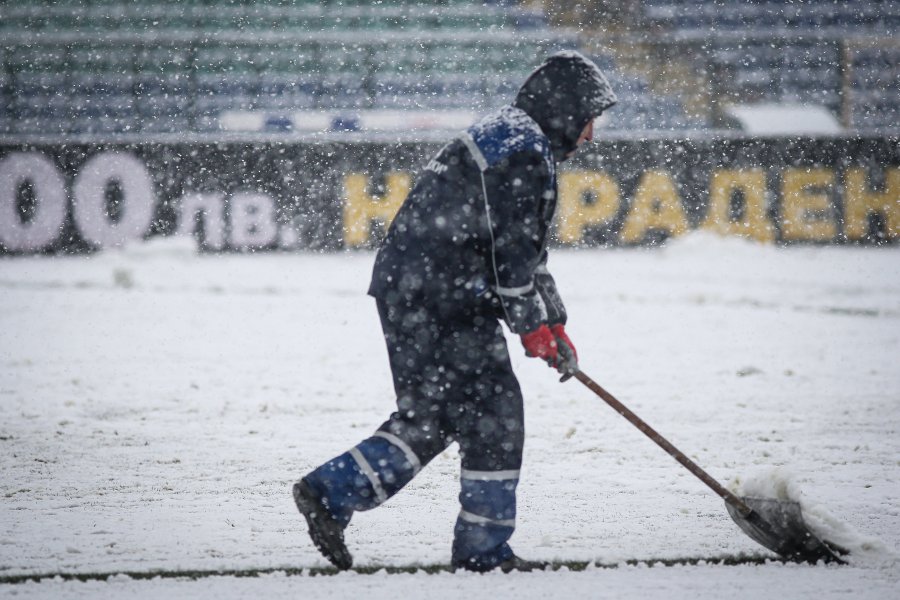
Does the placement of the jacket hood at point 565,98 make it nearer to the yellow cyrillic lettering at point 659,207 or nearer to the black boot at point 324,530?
the black boot at point 324,530

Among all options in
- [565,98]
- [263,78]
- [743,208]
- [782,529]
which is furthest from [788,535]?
[263,78]

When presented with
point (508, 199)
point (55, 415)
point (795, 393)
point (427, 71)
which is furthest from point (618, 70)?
point (508, 199)

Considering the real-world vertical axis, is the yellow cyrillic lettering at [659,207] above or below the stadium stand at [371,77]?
below

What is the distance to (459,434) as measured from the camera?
282 cm

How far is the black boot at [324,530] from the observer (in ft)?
8.93

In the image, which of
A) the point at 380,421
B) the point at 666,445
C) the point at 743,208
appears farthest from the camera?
the point at 743,208

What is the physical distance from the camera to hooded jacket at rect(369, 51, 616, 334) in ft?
8.82

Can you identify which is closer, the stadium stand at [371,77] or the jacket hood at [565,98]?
the jacket hood at [565,98]

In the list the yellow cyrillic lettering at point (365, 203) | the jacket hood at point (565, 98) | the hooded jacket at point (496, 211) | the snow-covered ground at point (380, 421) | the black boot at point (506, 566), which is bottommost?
the yellow cyrillic lettering at point (365, 203)

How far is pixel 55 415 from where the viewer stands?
4.79 meters

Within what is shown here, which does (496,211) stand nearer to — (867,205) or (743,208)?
(743,208)

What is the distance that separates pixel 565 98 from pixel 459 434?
96cm

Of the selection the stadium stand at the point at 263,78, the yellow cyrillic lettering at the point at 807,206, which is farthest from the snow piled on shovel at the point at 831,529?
the stadium stand at the point at 263,78

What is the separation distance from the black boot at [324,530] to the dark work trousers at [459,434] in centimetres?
2
